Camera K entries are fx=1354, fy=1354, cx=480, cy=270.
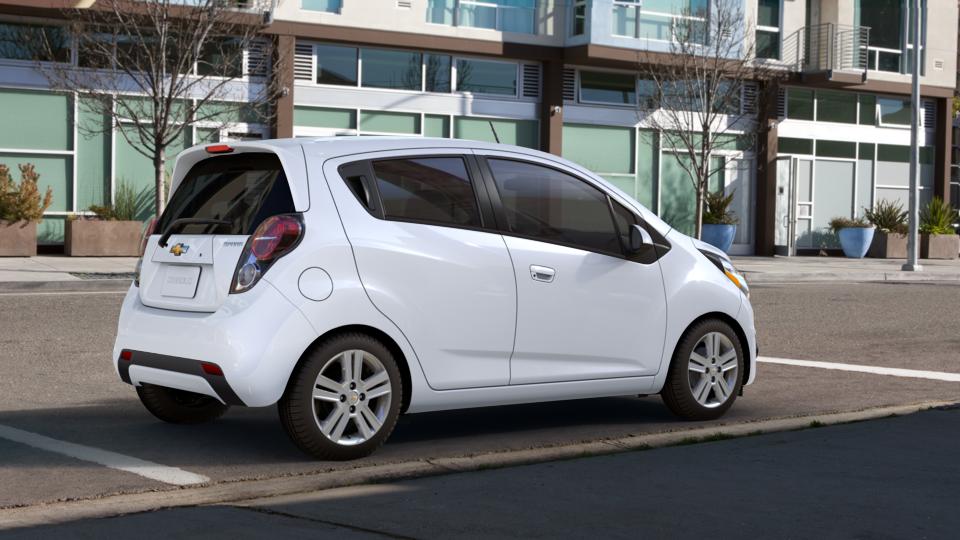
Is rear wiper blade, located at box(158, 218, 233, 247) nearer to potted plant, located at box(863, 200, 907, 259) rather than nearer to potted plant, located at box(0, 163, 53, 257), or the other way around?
potted plant, located at box(0, 163, 53, 257)

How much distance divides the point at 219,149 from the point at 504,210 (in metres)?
1.53

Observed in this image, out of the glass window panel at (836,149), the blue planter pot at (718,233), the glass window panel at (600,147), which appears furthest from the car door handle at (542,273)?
the glass window panel at (836,149)

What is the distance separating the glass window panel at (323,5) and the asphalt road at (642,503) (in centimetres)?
2328

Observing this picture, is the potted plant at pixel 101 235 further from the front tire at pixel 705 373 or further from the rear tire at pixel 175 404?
the front tire at pixel 705 373

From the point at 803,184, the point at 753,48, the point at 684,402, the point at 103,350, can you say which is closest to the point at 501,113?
the point at 753,48

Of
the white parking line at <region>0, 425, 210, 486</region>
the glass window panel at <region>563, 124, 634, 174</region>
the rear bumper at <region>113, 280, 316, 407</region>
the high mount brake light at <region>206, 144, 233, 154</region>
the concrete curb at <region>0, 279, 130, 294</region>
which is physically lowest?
the white parking line at <region>0, 425, 210, 486</region>

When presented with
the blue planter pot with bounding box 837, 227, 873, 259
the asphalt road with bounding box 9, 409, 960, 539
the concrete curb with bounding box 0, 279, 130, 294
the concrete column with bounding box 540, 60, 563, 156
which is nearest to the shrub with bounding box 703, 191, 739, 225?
the blue planter pot with bounding box 837, 227, 873, 259

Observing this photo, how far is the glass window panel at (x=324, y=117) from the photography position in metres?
28.9

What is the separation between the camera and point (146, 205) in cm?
2731

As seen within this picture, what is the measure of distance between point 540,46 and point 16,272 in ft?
48.6

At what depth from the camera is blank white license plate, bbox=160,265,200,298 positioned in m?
6.66

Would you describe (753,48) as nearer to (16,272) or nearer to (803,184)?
(803,184)

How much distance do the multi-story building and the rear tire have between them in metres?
19.7

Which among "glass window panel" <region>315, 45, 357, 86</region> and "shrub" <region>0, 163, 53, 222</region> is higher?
"glass window panel" <region>315, 45, 357, 86</region>
